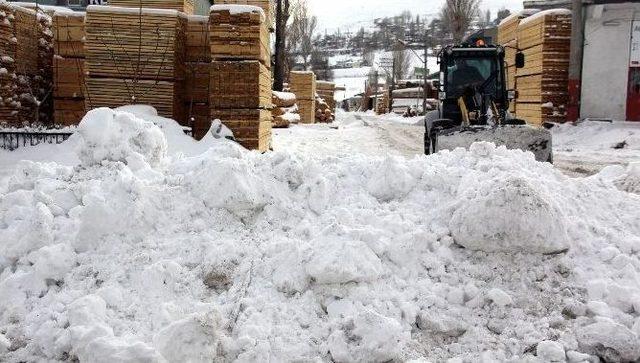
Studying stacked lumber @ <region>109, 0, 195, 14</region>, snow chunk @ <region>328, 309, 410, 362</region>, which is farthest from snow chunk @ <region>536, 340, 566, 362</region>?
stacked lumber @ <region>109, 0, 195, 14</region>

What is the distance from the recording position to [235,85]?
10445 mm

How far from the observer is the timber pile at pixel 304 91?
85.1ft

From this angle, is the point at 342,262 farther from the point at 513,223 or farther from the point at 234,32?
the point at 234,32

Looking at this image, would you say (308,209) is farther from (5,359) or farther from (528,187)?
(5,359)

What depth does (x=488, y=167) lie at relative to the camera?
15.7 ft

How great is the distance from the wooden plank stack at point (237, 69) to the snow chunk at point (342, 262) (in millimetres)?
7371

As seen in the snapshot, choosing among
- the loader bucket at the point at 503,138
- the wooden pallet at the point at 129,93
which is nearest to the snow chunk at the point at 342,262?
the loader bucket at the point at 503,138

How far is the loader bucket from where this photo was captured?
876cm

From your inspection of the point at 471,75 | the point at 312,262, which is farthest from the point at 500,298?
the point at 471,75

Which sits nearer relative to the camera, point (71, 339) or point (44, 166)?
point (71, 339)

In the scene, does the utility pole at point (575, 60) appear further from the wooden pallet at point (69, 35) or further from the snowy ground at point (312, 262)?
the wooden pallet at point (69, 35)

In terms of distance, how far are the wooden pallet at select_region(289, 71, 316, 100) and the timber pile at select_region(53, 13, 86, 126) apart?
49.0 ft

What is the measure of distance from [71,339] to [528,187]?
328 centimetres

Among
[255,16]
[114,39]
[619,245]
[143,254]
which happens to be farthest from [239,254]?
[114,39]
